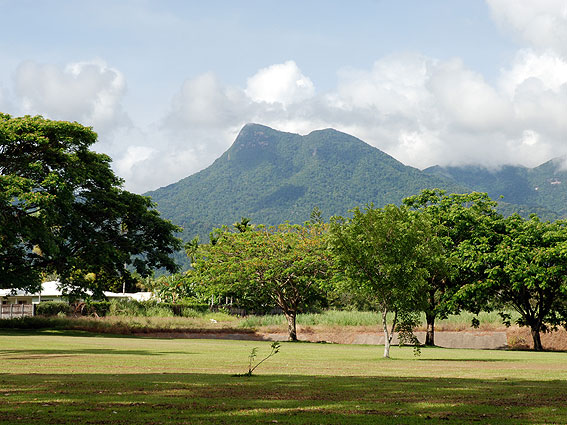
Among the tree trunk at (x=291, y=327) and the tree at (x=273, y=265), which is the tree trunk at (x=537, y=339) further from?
the tree trunk at (x=291, y=327)

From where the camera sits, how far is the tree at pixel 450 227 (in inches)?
1786

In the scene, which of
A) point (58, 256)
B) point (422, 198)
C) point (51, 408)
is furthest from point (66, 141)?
point (51, 408)

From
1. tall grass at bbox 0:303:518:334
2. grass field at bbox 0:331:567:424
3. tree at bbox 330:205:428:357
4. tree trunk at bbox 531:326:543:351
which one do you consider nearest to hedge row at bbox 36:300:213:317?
tall grass at bbox 0:303:518:334

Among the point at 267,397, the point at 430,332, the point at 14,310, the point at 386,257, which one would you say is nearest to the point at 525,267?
the point at 430,332

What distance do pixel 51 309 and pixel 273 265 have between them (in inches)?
1329

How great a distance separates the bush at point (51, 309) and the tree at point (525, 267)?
46053 mm

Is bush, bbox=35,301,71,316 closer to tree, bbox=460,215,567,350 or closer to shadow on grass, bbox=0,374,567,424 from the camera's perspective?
tree, bbox=460,215,567,350

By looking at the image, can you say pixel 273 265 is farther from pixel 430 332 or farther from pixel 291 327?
pixel 430 332

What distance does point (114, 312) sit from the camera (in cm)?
6375

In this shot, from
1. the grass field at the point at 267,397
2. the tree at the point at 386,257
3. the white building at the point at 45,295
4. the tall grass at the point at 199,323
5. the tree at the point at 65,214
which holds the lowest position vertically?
the tall grass at the point at 199,323

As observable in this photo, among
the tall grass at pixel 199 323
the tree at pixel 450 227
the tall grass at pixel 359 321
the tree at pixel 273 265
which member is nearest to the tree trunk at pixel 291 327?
the tree at pixel 273 265

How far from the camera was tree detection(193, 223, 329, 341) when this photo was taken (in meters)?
50.1

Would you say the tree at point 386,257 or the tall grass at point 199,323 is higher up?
the tree at point 386,257

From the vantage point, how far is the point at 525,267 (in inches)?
1678
